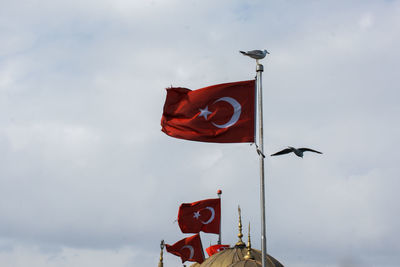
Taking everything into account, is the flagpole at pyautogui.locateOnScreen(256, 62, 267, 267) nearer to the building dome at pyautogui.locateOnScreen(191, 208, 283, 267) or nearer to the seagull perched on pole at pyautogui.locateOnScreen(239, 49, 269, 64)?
the seagull perched on pole at pyautogui.locateOnScreen(239, 49, 269, 64)

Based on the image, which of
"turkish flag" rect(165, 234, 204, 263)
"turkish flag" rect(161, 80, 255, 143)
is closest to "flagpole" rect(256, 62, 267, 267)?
"turkish flag" rect(161, 80, 255, 143)

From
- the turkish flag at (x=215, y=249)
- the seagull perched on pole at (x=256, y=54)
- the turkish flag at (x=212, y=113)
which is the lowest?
the turkish flag at (x=215, y=249)

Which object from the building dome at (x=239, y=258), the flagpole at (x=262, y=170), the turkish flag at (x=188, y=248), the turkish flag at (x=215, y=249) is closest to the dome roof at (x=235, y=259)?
the building dome at (x=239, y=258)

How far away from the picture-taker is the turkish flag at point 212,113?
23.3 meters

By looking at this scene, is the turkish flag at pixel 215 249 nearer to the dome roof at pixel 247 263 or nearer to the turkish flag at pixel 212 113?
the dome roof at pixel 247 263

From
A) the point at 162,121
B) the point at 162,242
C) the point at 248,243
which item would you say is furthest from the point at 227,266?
the point at 162,121

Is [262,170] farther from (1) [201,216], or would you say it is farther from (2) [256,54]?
(1) [201,216]

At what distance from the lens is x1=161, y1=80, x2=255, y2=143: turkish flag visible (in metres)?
23.3

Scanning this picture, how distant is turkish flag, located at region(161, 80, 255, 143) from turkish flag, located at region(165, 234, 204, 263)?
68.9 ft

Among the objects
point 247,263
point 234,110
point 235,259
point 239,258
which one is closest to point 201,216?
point 235,259

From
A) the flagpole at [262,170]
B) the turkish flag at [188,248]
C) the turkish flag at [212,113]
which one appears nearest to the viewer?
the flagpole at [262,170]

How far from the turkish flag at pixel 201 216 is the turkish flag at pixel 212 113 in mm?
18472

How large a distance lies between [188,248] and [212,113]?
21662 mm

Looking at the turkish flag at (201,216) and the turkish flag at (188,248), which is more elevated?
the turkish flag at (201,216)
